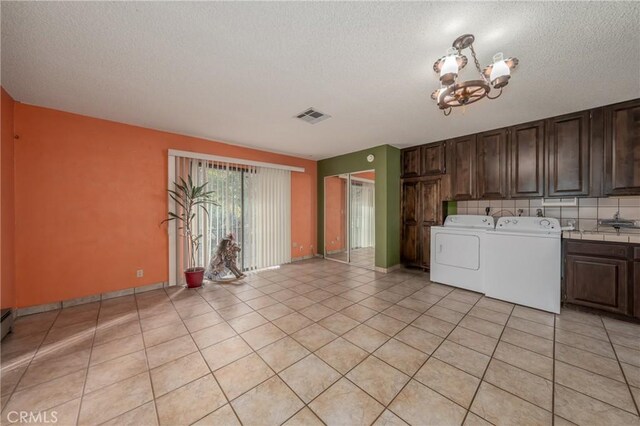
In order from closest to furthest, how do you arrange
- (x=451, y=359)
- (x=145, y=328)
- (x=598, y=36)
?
(x=598, y=36)
(x=451, y=359)
(x=145, y=328)

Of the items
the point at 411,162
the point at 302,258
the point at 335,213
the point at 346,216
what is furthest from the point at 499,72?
the point at 302,258

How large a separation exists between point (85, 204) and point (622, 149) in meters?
6.93

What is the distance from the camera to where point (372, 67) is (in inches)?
78.5

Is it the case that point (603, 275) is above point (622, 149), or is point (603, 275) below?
below

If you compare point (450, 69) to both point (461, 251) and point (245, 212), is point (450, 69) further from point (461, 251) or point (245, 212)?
point (245, 212)

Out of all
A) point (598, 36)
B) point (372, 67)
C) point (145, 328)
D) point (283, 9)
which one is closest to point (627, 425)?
point (598, 36)

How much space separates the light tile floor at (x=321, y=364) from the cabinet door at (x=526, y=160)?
173 cm

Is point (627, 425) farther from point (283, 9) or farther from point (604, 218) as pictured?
point (283, 9)

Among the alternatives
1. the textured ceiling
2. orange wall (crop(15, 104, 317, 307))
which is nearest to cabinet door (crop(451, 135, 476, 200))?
the textured ceiling

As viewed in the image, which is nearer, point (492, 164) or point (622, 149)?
point (622, 149)

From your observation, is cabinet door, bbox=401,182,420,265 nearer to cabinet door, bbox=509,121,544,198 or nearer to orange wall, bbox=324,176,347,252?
cabinet door, bbox=509,121,544,198

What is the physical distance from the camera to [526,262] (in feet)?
9.62

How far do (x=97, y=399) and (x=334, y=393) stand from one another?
5.37 ft

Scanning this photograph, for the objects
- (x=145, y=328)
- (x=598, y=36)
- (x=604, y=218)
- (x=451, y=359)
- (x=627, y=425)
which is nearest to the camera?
(x=627, y=425)
